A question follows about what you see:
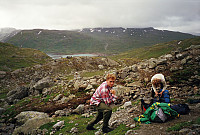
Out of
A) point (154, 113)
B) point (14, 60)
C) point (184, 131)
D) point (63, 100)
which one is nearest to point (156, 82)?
point (154, 113)

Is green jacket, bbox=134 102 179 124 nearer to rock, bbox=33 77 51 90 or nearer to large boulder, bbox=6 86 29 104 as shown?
rock, bbox=33 77 51 90

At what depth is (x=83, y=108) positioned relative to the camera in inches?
567

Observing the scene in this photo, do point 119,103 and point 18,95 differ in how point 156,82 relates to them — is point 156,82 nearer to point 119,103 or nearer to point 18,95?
point 119,103

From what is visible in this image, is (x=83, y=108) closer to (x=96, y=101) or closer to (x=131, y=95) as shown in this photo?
(x=131, y=95)

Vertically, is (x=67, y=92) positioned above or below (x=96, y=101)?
below

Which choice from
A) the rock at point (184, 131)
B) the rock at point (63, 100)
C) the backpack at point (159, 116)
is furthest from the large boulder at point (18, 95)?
the rock at point (184, 131)

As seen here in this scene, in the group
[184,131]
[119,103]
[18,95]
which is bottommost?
[18,95]

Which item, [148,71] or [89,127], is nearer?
[89,127]

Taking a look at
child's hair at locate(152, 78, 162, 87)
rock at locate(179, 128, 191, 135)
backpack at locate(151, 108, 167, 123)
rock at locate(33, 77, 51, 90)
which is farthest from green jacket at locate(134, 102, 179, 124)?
rock at locate(33, 77, 51, 90)

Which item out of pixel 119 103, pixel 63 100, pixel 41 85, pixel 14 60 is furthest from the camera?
pixel 14 60

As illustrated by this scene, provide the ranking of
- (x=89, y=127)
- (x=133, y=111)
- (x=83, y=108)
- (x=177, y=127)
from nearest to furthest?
(x=177, y=127) → (x=89, y=127) → (x=133, y=111) → (x=83, y=108)

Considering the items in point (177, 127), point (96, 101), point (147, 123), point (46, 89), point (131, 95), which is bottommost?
point (46, 89)

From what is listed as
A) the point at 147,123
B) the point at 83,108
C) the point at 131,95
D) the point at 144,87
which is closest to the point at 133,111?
the point at 147,123

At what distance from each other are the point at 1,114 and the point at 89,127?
17.7 metres
